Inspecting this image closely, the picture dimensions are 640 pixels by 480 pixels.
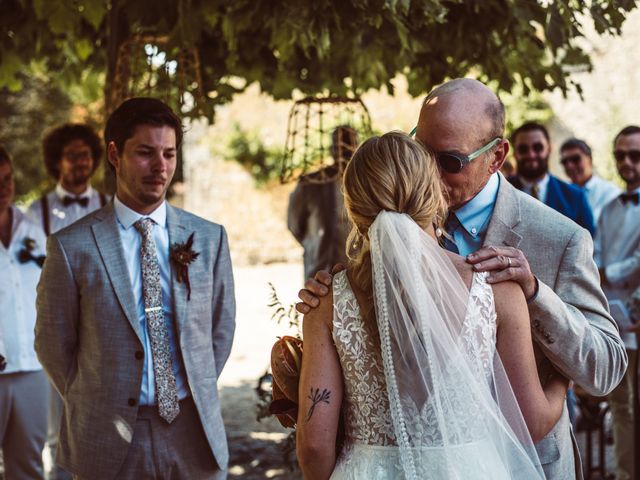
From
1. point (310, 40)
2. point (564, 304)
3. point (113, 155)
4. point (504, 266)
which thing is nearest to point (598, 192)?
point (310, 40)

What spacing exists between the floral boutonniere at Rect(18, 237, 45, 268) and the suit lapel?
1829 millimetres

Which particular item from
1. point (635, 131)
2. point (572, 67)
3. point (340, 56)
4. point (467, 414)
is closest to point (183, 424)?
point (467, 414)

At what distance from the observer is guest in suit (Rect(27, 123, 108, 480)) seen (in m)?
6.19

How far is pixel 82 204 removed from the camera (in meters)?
6.25

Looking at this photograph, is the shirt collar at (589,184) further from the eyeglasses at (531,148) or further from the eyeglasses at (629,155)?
the eyeglasses at (531,148)

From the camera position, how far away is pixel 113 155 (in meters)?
3.80

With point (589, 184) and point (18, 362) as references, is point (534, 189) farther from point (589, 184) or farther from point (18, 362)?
point (18, 362)

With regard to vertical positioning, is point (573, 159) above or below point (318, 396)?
above

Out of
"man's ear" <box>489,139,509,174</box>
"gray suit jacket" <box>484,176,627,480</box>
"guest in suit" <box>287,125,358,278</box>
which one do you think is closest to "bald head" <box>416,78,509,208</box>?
"man's ear" <box>489,139,509,174</box>

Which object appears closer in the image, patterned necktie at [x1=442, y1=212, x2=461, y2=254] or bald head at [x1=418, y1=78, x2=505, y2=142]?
bald head at [x1=418, y1=78, x2=505, y2=142]

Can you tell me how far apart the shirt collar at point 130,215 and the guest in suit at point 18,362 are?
5.53ft

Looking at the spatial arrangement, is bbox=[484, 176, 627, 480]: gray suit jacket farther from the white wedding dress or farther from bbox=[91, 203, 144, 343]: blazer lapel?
bbox=[91, 203, 144, 343]: blazer lapel

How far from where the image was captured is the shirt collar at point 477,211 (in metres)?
2.81

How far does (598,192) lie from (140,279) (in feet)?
18.5
